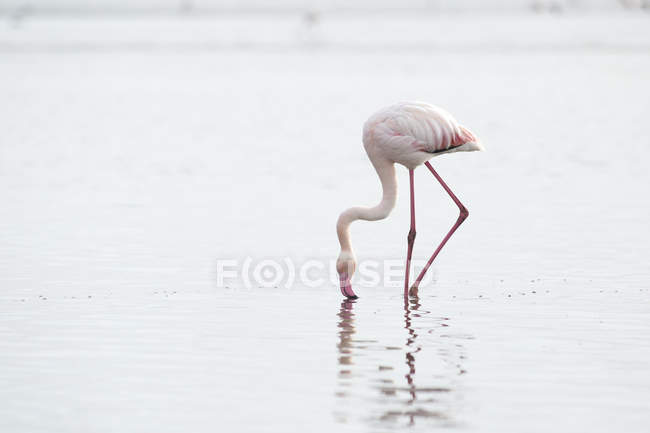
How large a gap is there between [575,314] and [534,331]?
2.30 ft

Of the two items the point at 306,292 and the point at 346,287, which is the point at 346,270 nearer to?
the point at 346,287

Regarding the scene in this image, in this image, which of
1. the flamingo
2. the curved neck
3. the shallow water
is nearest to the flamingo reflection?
the shallow water

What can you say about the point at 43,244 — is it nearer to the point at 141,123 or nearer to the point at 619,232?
the point at 619,232

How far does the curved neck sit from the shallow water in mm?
595

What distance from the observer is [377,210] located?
11219 millimetres

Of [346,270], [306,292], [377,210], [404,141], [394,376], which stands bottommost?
[394,376]

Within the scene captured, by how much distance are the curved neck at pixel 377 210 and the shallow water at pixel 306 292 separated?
0.59m

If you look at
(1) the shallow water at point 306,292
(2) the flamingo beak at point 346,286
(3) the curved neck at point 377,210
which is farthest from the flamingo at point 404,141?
(1) the shallow water at point 306,292

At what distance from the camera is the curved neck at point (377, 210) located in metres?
10.9

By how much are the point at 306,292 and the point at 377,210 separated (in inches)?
36.4

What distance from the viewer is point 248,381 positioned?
27.2 ft

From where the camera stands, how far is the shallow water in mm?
7816

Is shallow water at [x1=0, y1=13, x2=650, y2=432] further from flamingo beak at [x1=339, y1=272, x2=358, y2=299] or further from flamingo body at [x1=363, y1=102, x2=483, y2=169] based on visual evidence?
flamingo body at [x1=363, y1=102, x2=483, y2=169]

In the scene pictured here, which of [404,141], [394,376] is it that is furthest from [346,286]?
[394,376]
